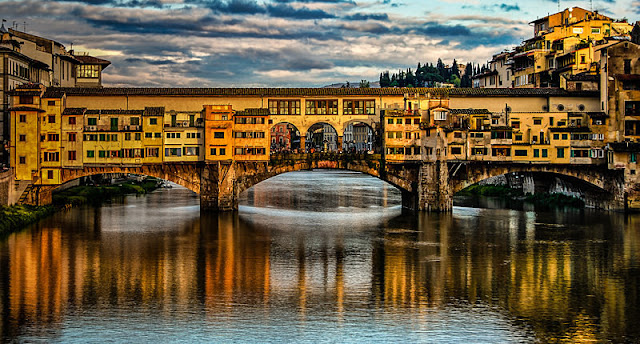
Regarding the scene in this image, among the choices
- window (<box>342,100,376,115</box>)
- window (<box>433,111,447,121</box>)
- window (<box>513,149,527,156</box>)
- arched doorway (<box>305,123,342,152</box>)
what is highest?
arched doorway (<box>305,123,342,152</box>)

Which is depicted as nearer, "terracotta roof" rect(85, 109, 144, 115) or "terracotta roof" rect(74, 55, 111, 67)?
"terracotta roof" rect(85, 109, 144, 115)

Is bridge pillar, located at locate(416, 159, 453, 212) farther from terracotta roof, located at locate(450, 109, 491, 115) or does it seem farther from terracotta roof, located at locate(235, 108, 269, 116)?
terracotta roof, located at locate(235, 108, 269, 116)

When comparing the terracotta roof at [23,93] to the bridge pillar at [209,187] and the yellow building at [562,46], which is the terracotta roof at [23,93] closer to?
the bridge pillar at [209,187]

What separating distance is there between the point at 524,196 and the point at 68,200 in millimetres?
40978

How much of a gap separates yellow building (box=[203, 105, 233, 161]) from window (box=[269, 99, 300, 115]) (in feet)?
17.1

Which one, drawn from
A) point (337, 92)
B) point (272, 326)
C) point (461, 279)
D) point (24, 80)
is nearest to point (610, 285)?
point (461, 279)

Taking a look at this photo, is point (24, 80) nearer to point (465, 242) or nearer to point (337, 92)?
point (337, 92)

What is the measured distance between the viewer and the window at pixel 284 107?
6638 centimetres

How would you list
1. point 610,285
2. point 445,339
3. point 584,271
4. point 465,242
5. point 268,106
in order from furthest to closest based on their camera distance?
point 268,106, point 465,242, point 584,271, point 610,285, point 445,339

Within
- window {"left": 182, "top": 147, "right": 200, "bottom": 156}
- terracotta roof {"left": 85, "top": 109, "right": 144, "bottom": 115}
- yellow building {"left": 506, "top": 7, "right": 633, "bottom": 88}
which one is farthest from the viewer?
yellow building {"left": 506, "top": 7, "right": 633, "bottom": 88}

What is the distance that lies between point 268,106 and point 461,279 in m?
31.7

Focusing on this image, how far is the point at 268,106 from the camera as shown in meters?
66.3

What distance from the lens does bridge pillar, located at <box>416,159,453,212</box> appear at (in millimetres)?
62594

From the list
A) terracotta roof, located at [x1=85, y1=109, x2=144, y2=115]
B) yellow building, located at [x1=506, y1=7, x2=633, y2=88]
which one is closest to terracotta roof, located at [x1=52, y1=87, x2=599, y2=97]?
terracotta roof, located at [x1=85, y1=109, x2=144, y2=115]
